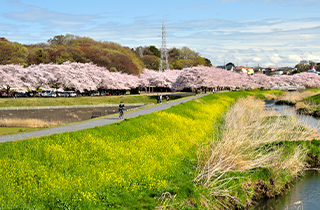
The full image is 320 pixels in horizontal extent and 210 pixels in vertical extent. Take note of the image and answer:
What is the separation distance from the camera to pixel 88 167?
17.1 meters

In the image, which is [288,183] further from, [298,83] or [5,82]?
[298,83]

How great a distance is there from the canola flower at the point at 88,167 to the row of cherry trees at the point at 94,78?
201 ft

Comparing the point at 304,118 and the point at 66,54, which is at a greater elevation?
the point at 66,54

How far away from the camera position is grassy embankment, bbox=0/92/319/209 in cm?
1425

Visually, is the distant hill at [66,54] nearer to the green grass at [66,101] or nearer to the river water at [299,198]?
the green grass at [66,101]

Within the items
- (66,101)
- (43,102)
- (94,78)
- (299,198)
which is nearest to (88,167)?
(299,198)

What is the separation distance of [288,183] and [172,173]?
8.17 meters

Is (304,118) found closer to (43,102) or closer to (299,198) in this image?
(299,198)

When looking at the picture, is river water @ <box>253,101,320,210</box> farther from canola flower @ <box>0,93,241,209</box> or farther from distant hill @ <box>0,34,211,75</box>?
distant hill @ <box>0,34,211,75</box>

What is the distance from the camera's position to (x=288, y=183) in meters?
21.3

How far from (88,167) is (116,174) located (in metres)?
1.49

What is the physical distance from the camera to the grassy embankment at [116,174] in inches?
561

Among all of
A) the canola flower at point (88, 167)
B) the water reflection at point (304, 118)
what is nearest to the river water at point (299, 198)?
the canola flower at point (88, 167)

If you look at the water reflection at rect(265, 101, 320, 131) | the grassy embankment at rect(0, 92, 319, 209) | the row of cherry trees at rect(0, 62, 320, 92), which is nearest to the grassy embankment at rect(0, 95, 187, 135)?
the row of cherry trees at rect(0, 62, 320, 92)
